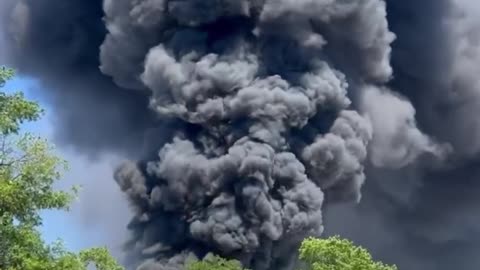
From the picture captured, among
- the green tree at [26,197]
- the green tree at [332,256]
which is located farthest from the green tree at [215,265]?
the green tree at [26,197]

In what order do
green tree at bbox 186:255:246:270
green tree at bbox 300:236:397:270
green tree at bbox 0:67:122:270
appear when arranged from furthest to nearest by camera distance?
green tree at bbox 186:255:246:270 < green tree at bbox 300:236:397:270 < green tree at bbox 0:67:122:270

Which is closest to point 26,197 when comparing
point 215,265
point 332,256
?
point 332,256

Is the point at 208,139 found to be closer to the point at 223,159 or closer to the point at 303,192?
the point at 223,159

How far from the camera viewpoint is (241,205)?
123 ft

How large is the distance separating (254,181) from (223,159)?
6.74 feet

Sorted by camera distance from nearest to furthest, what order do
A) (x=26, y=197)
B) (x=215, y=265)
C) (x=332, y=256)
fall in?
(x=26, y=197), (x=332, y=256), (x=215, y=265)

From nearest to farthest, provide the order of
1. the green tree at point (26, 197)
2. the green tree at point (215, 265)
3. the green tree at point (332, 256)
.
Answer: the green tree at point (26, 197) < the green tree at point (332, 256) < the green tree at point (215, 265)

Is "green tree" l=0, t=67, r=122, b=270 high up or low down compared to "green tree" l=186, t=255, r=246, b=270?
down

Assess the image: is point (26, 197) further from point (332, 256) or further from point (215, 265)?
point (215, 265)

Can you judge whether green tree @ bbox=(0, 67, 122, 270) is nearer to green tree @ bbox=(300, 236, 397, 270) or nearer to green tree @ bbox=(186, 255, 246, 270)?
green tree @ bbox=(300, 236, 397, 270)

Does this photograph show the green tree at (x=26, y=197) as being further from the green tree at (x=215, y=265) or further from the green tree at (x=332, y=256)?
the green tree at (x=215, y=265)

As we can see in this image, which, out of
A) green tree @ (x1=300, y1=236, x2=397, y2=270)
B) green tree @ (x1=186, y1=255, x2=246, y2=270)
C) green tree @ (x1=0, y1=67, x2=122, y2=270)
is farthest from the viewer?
green tree @ (x1=186, y1=255, x2=246, y2=270)

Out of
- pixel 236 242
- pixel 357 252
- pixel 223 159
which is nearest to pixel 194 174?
pixel 223 159

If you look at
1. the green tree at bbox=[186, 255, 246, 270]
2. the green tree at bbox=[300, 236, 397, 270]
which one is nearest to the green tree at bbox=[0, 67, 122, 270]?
the green tree at bbox=[300, 236, 397, 270]
